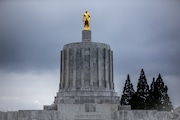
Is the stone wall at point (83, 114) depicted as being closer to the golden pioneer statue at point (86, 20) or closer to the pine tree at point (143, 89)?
the golden pioneer statue at point (86, 20)

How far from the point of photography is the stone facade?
3100cm

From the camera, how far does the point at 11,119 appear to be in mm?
30969

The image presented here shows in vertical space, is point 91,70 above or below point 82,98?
above

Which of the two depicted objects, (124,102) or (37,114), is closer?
(37,114)

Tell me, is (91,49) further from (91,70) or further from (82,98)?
(82,98)

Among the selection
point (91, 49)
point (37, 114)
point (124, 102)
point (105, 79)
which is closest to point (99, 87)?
point (105, 79)

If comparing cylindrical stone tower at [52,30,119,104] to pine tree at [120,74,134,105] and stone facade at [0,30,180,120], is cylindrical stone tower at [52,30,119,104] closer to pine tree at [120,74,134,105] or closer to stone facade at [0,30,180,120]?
stone facade at [0,30,180,120]

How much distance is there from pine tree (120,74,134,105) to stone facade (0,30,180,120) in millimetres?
14143

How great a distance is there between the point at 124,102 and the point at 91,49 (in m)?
16.1

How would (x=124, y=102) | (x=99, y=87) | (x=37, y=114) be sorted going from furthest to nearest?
(x=124, y=102)
(x=99, y=87)
(x=37, y=114)

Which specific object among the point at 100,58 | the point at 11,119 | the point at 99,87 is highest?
the point at 100,58

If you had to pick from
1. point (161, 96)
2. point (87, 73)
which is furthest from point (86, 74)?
point (161, 96)

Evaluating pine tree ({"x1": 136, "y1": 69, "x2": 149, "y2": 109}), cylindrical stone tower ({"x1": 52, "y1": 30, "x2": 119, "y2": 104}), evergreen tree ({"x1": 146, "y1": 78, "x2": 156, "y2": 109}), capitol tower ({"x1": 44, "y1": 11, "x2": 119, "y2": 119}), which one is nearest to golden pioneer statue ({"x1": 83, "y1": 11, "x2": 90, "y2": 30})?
capitol tower ({"x1": 44, "y1": 11, "x2": 119, "y2": 119})

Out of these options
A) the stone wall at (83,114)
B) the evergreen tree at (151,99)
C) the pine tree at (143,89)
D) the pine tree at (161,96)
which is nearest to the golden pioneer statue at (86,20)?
the stone wall at (83,114)
